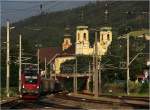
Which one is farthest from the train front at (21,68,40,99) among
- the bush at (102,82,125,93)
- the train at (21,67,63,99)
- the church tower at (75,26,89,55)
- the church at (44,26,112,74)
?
the church tower at (75,26,89,55)

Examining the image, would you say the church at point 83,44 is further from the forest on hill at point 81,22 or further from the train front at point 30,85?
the train front at point 30,85

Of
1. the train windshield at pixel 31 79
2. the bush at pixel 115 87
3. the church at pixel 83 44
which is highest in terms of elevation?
the church at pixel 83 44

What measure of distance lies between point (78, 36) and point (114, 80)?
153 ft

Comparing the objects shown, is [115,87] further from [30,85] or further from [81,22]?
[81,22]

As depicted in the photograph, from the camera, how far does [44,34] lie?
124500 millimetres

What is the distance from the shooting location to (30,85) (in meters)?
56.9

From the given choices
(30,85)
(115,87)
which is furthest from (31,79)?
(115,87)

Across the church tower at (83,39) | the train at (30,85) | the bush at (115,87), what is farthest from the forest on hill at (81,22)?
the train at (30,85)

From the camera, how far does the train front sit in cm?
5572

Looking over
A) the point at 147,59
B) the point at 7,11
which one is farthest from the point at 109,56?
the point at 7,11

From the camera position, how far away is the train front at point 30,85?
5572 cm

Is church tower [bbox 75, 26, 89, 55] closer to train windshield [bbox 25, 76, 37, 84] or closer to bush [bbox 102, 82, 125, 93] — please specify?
bush [bbox 102, 82, 125, 93]

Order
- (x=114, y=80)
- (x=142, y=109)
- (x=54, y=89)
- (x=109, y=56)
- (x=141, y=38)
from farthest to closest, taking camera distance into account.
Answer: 1. (x=141, y=38)
2. (x=109, y=56)
3. (x=114, y=80)
4. (x=54, y=89)
5. (x=142, y=109)

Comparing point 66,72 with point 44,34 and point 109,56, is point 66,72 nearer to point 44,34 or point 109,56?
point 44,34
